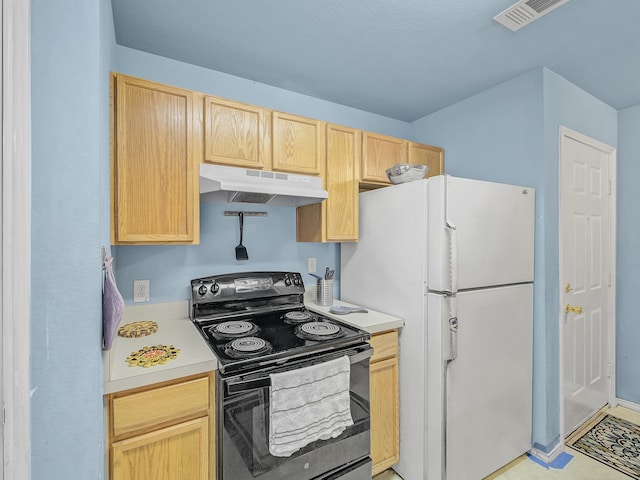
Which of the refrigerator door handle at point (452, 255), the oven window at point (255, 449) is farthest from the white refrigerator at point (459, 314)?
the oven window at point (255, 449)

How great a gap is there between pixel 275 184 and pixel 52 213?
0.99m

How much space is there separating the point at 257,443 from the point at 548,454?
1.86 m

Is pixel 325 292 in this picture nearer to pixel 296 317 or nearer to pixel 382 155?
pixel 296 317

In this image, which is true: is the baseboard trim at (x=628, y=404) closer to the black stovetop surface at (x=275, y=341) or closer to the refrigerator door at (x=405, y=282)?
the refrigerator door at (x=405, y=282)

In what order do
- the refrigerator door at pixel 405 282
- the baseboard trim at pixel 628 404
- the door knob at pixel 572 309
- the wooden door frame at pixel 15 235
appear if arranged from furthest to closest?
→ the baseboard trim at pixel 628 404
the door knob at pixel 572 309
the refrigerator door at pixel 405 282
the wooden door frame at pixel 15 235

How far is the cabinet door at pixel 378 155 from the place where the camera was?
213 centimetres

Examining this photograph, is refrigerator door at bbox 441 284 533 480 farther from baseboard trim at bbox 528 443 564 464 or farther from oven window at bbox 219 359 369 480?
oven window at bbox 219 359 369 480

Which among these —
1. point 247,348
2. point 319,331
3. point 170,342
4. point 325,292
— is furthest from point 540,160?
point 170,342

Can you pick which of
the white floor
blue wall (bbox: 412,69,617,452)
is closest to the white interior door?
blue wall (bbox: 412,69,617,452)

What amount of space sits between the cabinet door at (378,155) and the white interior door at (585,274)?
1.08m

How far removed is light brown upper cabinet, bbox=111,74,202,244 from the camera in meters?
1.41

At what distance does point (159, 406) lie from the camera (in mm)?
1184

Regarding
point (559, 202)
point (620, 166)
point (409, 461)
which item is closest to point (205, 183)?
point (409, 461)

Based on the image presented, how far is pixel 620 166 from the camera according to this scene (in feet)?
8.53
